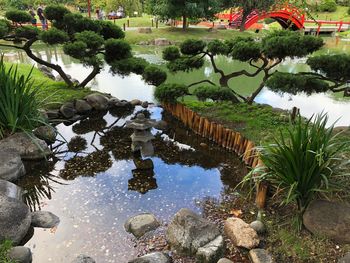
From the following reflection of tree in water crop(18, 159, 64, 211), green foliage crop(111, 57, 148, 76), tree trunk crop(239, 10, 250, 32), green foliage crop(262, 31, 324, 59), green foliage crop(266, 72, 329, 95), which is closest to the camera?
reflection of tree in water crop(18, 159, 64, 211)

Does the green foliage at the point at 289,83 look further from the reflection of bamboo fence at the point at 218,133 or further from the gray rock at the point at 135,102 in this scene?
the gray rock at the point at 135,102

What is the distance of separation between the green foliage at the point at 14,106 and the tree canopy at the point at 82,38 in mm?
2549

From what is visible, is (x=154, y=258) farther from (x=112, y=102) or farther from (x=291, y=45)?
(x=112, y=102)

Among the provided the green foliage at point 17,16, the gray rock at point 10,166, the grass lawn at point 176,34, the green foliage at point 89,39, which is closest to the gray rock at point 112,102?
the green foliage at point 89,39

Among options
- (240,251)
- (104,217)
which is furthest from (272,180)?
(104,217)

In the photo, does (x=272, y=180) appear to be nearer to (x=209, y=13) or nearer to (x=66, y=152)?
(x=66, y=152)

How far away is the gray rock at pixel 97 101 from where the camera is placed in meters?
9.76

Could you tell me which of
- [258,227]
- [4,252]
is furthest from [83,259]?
[258,227]

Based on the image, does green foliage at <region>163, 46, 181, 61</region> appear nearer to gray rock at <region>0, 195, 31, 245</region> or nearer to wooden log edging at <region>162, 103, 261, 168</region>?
wooden log edging at <region>162, 103, 261, 168</region>

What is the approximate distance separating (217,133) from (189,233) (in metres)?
3.74

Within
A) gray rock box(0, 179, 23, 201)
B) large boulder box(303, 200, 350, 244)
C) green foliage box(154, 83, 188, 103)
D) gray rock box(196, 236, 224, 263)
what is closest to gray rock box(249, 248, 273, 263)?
gray rock box(196, 236, 224, 263)

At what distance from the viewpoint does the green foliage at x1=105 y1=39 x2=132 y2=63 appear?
9.33 metres

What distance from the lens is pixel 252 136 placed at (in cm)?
692

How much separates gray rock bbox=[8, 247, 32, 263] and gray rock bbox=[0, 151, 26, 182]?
83.7 inches
